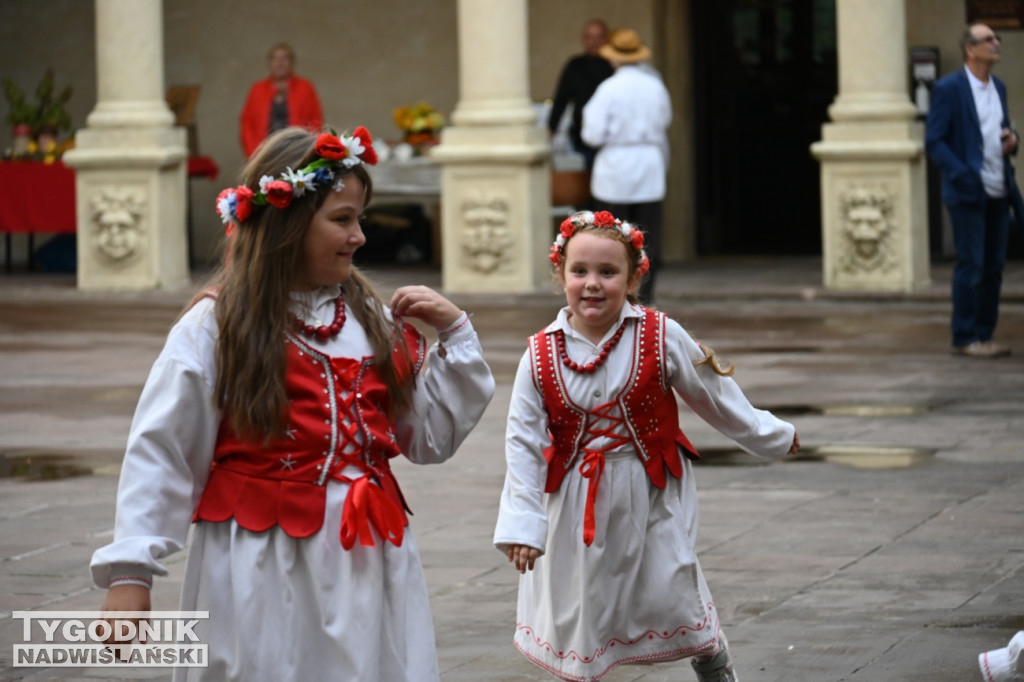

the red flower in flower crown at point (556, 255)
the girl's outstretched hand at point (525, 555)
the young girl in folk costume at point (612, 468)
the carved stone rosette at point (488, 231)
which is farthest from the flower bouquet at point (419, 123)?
the girl's outstretched hand at point (525, 555)

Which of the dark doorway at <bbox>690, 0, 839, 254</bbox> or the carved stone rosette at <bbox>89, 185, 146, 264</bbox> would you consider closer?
the carved stone rosette at <bbox>89, 185, 146, 264</bbox>

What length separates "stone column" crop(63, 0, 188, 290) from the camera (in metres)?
17.0

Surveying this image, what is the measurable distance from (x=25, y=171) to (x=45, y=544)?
474 inches

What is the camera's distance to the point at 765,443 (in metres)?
4.78

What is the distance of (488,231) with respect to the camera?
A: 53.9 feet

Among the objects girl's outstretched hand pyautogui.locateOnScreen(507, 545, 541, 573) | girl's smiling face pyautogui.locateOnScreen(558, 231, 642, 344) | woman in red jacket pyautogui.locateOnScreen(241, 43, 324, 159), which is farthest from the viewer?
woman in red jacket pyautogui.locateOnScreen(241, 43, 324, 159)

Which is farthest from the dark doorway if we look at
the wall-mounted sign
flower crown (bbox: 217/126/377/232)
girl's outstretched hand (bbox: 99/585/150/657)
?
girl's outstretched hand (bbox: 99/585/150/657)

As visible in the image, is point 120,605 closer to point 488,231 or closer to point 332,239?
point 332,239

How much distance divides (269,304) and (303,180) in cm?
25

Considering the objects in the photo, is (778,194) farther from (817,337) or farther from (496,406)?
(496,406)

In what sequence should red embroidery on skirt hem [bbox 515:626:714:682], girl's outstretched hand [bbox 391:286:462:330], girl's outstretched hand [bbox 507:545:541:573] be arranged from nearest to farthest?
girl's outstretched hand [bbox 391:286:462:330], girl's outstretched hand [bbox 507:545:541:573], red embroidery on skirt hem [bbox 515:626:714:682]

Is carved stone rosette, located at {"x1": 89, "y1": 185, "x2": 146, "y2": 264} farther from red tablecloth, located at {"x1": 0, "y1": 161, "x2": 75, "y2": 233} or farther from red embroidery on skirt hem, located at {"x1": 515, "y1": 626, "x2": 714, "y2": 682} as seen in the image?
red embroidery on skirt hem, located at {"x1": 515, "y1": 626, "x2": 714, "y2": 682}

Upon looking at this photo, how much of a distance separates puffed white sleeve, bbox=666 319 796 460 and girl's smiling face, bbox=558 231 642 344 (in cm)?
16

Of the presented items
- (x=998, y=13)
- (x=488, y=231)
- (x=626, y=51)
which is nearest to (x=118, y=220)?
(x=488, y=231)
